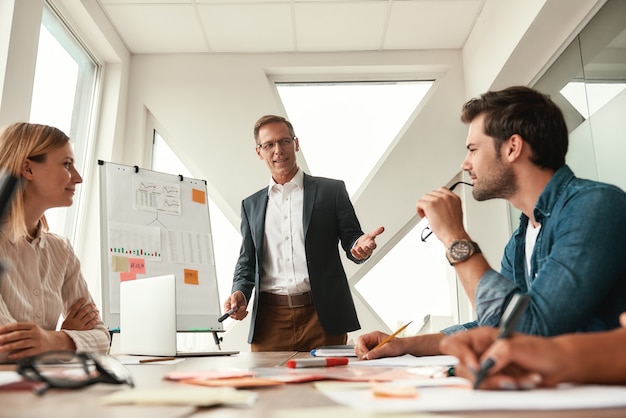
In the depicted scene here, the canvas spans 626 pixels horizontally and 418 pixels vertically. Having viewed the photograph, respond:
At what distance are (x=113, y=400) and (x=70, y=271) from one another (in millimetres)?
1428

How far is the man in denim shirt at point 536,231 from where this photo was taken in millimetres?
1022

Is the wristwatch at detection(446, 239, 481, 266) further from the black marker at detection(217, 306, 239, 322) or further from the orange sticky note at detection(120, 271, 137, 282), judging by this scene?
the orange sticky note at detection(120, 271, 137, 282)

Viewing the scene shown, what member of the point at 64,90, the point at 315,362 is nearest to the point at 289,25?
the point at 64,90

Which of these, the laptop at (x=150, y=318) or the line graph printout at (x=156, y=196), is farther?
the line graph printout at (x=156, y=196)

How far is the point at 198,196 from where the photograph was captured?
10.8ft

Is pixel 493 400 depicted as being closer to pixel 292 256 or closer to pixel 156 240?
pixel 292 256

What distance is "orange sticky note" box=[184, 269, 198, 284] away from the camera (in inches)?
117

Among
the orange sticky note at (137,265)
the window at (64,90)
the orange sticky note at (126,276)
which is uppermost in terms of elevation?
the window at (64,90)

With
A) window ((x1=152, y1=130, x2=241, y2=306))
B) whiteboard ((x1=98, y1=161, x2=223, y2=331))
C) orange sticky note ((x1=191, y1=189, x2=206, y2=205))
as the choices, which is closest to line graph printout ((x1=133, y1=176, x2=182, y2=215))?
whiteboard ((x1=98, y1=161, x2=223, y2=331))

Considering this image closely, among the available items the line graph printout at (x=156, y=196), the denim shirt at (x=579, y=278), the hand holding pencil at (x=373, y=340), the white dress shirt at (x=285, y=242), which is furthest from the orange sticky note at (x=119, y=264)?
the denim shirt at (x=579, y=278)

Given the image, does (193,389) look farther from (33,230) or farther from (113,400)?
(33,230)

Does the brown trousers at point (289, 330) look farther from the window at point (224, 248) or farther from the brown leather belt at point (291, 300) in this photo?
the window at point (224, 248)

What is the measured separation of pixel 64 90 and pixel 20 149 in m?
2.00

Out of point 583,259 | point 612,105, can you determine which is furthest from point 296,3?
point 583,259
